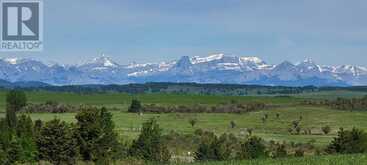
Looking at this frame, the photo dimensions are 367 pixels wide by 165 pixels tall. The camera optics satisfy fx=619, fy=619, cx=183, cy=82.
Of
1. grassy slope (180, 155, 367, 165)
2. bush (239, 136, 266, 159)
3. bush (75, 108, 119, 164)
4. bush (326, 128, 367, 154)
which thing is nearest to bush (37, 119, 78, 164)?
bush (75, 108, 119, 164)

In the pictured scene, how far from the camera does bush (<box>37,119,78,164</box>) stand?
4953 cm

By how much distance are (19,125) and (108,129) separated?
17.6 metres

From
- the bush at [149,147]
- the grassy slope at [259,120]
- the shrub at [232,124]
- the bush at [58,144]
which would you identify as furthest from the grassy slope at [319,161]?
the shrub at [232,124]

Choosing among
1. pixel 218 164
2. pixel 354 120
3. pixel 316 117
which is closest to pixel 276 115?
pixel 316 117

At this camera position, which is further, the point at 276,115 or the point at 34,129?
the point at 276,115

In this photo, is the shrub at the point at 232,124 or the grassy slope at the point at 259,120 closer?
the grassy slope at the point at 259,120

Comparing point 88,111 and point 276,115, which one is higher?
point 88,111

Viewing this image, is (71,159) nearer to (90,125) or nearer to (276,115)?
(90,125)

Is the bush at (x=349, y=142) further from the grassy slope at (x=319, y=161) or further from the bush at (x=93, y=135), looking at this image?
A: the grassy slope at (x=319, y=161)

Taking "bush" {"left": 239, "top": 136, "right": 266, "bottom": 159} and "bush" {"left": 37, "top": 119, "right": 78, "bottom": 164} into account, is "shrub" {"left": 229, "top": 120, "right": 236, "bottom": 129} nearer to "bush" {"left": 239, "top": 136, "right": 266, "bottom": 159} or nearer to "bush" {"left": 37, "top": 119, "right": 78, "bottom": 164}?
"bush" {"left": 239, "top": 136, "right": 266, "bottom": 159}

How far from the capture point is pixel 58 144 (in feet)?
167

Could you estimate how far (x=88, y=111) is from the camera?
52.2m

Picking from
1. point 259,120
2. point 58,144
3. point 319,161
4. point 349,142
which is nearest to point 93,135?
point 58,144

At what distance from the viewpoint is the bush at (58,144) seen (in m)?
49.5
